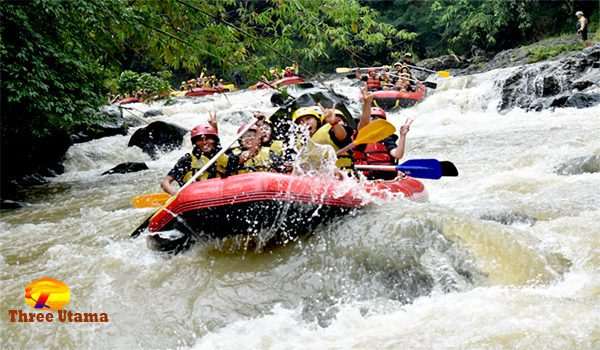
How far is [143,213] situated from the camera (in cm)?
569

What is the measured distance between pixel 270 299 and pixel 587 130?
6174 mm

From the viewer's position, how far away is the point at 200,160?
174 inches

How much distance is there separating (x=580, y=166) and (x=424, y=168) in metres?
2.18

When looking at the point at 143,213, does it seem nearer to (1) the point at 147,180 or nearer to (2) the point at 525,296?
(1) the point at 147,180

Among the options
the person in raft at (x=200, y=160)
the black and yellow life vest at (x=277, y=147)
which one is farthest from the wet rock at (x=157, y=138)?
the black and yellow life vest at (x=277, y=147)

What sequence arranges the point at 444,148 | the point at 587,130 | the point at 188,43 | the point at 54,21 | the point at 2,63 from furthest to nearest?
1. the point at 444,148
2. the point at 587,130
3. the point at 2,63
4. the point at 54,21
5. the point at 188,43

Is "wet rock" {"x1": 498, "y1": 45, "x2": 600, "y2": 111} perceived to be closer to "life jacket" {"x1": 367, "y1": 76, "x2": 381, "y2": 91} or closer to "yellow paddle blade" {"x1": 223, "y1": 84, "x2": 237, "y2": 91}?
"life jacket" {"x1": 367, "y1": 76, "x2": 381, "y2": 91}

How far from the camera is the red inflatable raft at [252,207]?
3701 mm

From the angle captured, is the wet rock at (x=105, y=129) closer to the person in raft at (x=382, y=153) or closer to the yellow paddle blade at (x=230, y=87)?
the person in raft at (x=382, y=153)

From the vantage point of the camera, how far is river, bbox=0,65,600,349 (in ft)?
8.99

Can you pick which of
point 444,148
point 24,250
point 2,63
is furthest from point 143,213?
point 444,148

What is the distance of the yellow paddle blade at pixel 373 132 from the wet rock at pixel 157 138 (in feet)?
23.5

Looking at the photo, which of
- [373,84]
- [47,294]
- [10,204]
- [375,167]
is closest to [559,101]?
[373,84]

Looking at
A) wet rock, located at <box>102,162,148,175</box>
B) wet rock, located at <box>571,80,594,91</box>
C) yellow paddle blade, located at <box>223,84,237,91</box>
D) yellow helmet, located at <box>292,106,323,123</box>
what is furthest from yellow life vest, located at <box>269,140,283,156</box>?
yellow paddle blade, located at <box>223,84,237,91</box>
